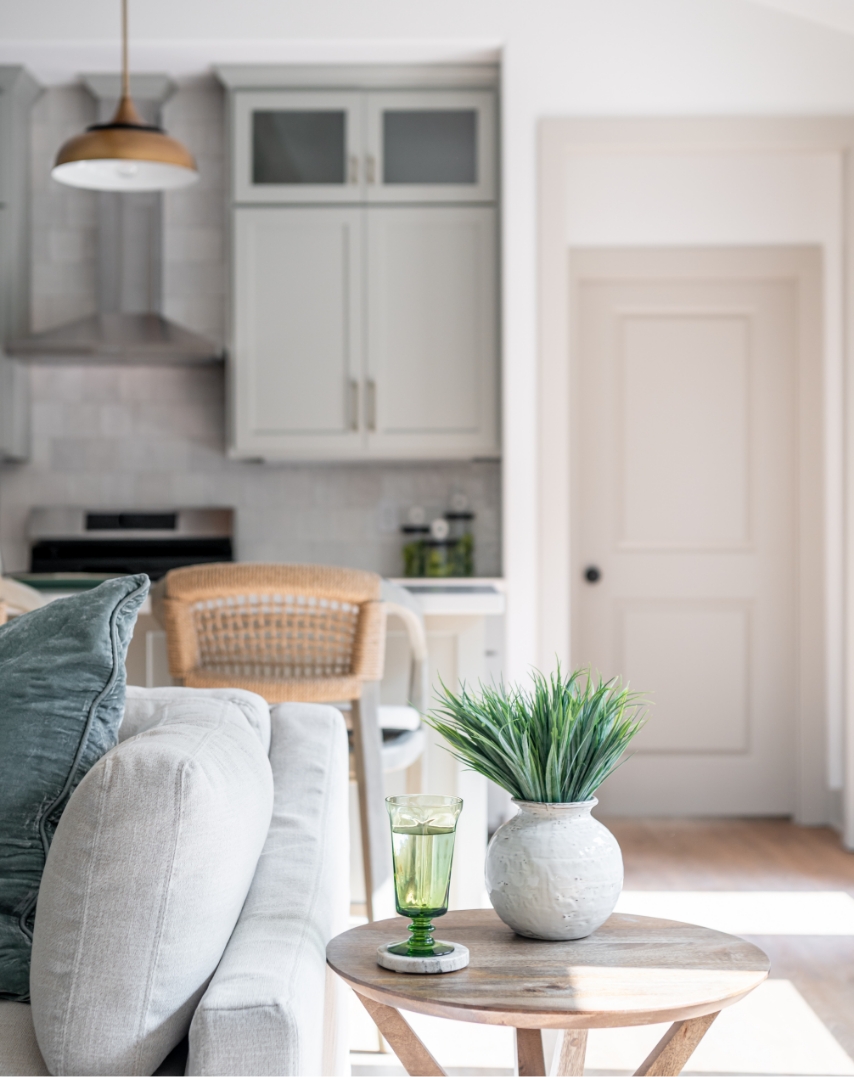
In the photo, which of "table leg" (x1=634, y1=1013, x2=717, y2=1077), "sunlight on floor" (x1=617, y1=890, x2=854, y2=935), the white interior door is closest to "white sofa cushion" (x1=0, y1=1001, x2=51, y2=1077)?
"table leg" (x1=634, y1=1013, x2=717, y2=1077)

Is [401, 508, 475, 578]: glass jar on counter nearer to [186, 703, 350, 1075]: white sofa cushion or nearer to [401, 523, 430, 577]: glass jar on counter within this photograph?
A: [401, 523, 430, 577]: glass jar on counter

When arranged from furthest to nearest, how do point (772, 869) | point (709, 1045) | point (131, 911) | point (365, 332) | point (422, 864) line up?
point (365, 332), point (772, 869), point (709, 1045), point (422, 864), point (131, 911)

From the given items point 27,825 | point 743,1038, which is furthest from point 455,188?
point 27,825

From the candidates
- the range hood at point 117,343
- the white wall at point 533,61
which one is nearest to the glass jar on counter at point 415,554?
the white wall at point 533,61

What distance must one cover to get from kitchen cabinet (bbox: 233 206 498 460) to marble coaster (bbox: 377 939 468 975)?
10.3ft

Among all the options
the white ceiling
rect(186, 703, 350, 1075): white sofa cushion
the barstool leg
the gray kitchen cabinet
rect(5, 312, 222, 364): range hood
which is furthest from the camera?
the gray kitchen cabinet

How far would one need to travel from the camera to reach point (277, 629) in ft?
7.22

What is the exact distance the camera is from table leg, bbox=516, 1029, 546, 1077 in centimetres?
125

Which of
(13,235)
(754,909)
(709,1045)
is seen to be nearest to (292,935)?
(709,1045)

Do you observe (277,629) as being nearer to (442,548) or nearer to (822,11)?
(442,548)

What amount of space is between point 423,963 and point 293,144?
3.67 m

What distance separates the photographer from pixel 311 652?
7.27ft

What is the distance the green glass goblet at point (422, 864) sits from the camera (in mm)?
1089

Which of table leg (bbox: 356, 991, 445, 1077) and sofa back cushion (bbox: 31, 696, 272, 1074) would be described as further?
table leg (bbox: 356, 991, 445, 1077)
